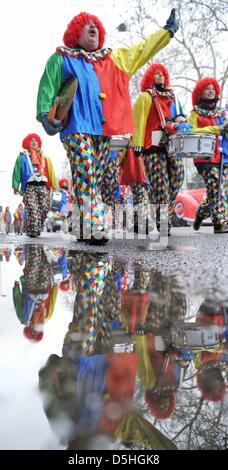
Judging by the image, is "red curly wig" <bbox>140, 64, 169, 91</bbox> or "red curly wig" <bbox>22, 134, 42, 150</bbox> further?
"red curly wig" <bbox>22, 134, 42, 150</bbox>

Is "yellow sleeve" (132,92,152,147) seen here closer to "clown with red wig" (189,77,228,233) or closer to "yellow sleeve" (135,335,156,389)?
"clown with red wig" (189,77,228,233)

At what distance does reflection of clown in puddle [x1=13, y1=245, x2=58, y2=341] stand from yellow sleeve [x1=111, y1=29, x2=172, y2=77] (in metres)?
2.86

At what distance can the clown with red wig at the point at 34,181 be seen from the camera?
8578mm

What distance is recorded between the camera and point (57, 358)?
793mm

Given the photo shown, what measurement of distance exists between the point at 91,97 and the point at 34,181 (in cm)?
468

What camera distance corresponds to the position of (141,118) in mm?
6035

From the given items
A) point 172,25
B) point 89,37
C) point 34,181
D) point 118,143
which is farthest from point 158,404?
point 34,181

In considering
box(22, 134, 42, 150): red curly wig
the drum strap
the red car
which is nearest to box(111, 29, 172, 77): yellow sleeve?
the drum strap

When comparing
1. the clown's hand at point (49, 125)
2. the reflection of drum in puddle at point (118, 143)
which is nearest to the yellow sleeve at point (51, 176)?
the reflection of drum in puddle at point (118, 143)

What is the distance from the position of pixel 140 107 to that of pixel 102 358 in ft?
18.2

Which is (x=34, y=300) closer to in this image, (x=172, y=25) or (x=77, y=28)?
(x=77, y=28)

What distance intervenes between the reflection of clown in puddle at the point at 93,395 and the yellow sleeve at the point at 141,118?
201 inches

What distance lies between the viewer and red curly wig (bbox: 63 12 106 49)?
4.43 metres
